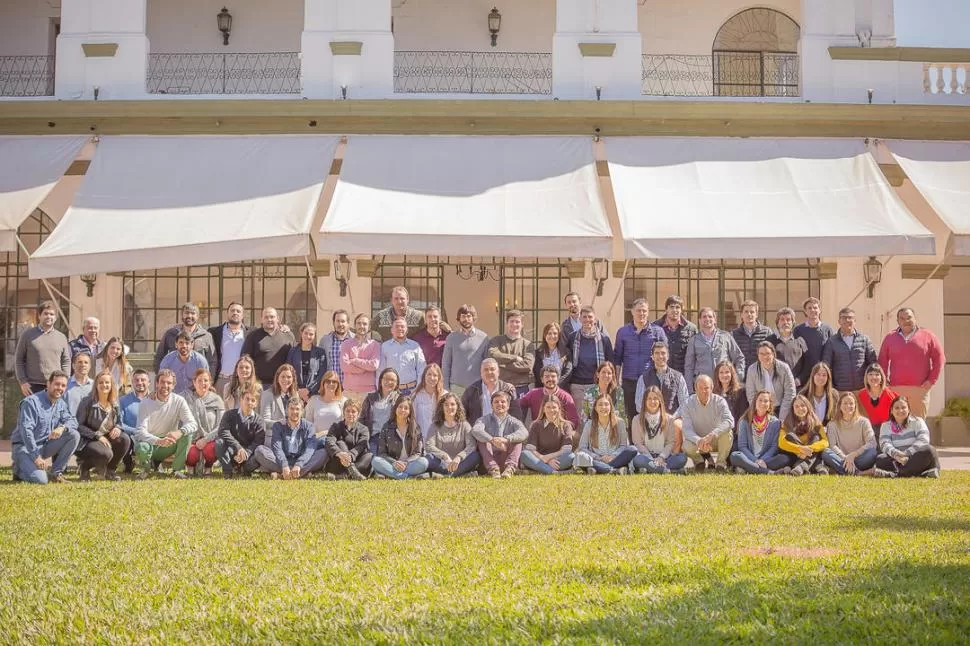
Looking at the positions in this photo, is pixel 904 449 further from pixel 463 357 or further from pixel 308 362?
pixel 308 362

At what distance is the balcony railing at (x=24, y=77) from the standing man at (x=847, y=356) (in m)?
11.3

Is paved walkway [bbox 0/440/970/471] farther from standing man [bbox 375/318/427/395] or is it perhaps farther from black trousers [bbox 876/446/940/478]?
standing man [bbox 375/318/427/395]

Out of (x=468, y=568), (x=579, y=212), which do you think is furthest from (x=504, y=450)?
(x=468, y=568)

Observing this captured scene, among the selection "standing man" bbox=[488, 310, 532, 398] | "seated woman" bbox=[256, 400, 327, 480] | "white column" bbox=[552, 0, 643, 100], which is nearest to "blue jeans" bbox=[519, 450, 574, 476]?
"standing man" bbox=[488, 310, 532, 398]

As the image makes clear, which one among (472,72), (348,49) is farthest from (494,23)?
(348,49)

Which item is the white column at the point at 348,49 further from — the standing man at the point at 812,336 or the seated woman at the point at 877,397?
the seated woman at the point at 877,397

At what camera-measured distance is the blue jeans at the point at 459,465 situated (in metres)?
10.3

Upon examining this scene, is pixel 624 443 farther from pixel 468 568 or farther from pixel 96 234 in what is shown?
pixel 96 234

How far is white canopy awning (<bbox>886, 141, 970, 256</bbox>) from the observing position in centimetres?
1291

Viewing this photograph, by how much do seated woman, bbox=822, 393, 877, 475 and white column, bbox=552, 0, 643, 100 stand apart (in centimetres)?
588

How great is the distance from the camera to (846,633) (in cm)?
438

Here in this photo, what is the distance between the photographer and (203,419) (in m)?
10.8

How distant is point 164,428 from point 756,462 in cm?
565

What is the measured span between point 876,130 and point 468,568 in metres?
11.2
